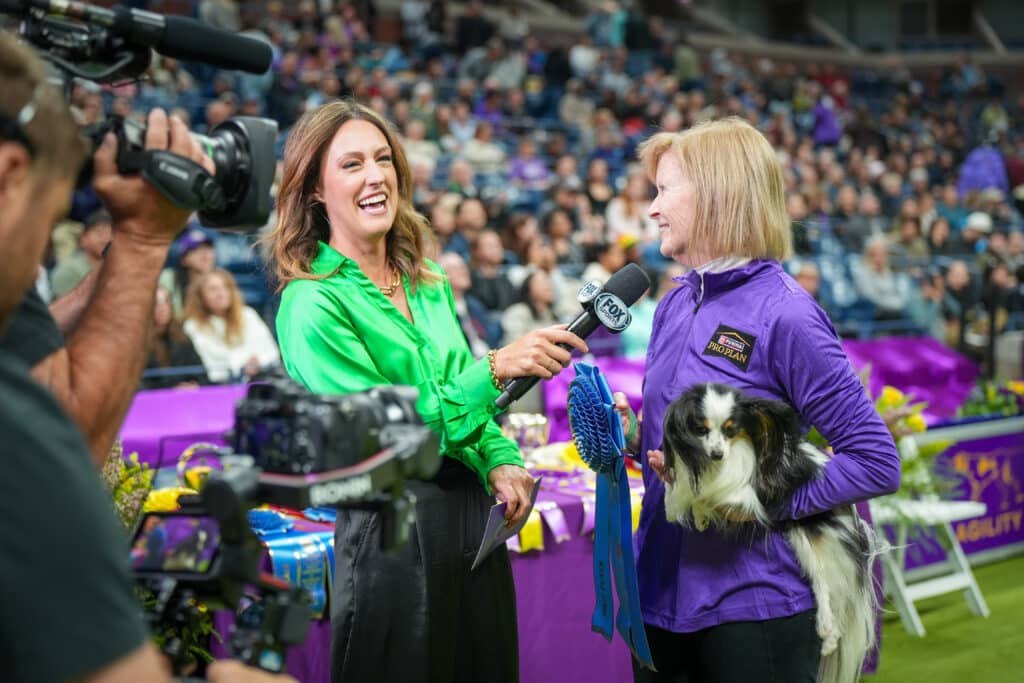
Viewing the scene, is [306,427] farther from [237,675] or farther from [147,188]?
[147,188]

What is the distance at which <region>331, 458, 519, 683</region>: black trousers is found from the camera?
6.48 ft

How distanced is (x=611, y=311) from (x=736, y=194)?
0.33m

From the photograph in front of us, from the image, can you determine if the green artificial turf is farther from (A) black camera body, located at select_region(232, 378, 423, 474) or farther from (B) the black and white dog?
(A) black camera body, located at select_region(232, 378, 423, 474)

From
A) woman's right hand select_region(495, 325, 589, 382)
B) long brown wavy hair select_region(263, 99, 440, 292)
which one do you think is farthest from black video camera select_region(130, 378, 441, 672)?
long brown wavy hair select_region(263, 99, 440, 292)

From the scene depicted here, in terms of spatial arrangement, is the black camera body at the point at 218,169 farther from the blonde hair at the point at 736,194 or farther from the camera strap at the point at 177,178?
the blonde hair at the point at 736,194

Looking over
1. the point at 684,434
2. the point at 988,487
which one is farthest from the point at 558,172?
the point at 684,434

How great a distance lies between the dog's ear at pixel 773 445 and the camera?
1.95 metres

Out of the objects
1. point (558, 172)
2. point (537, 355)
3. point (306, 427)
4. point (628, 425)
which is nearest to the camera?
point (306, 427)

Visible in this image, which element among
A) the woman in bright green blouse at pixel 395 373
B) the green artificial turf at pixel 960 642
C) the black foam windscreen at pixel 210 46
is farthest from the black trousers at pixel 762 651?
the green artificial turf at pixel 960 642

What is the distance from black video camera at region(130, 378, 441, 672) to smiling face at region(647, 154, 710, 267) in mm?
1012

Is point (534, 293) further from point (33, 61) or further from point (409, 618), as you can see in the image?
point (33, 61)

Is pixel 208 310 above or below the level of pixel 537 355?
below

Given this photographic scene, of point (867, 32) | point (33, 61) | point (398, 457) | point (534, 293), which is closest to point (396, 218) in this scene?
point (398, 457)

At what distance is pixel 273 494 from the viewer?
1.19 meters
